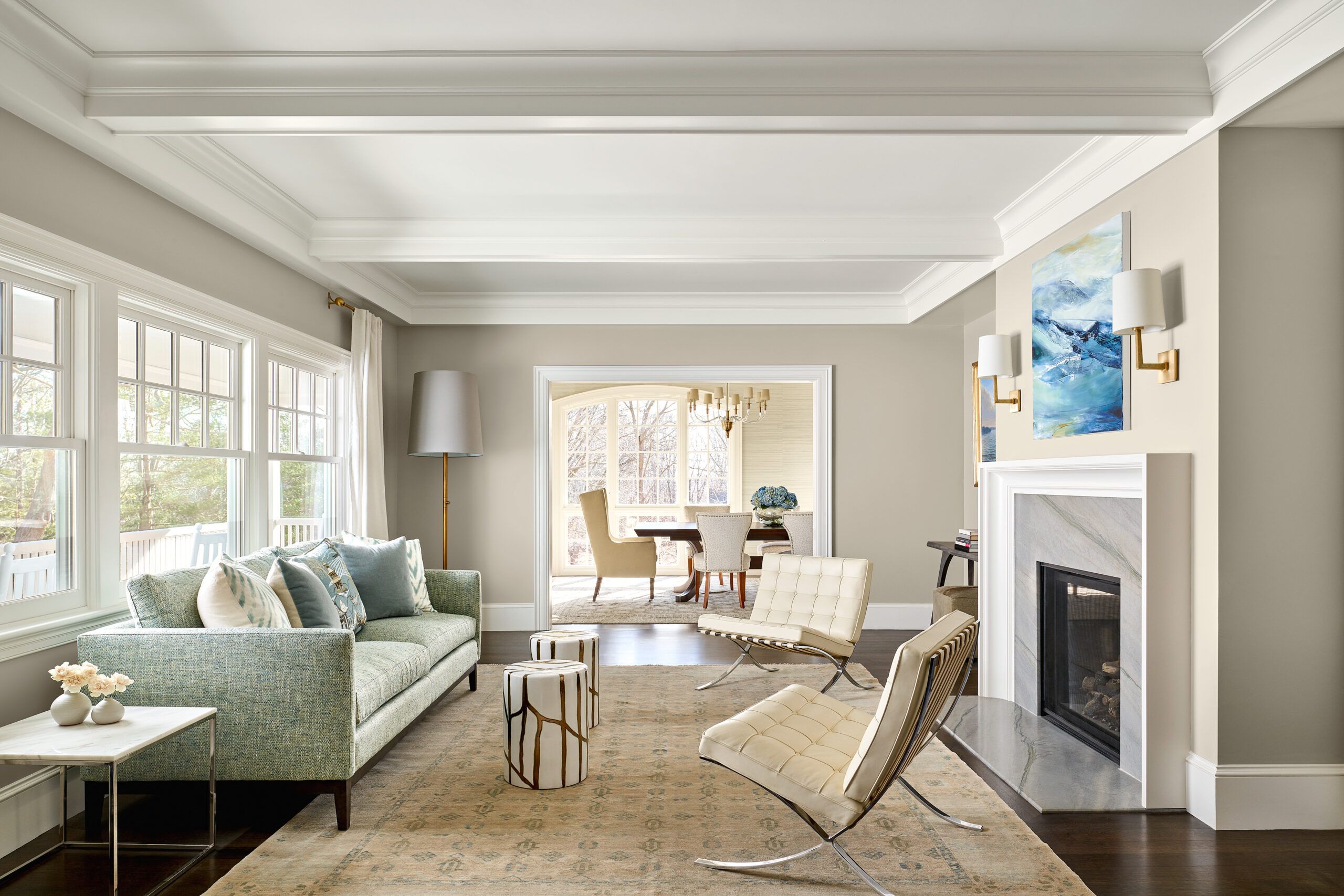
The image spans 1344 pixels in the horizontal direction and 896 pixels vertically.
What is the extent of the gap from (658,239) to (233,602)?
2.65 metres

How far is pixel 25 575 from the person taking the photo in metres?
2.75

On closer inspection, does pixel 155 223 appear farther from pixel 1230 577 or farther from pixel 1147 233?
pixel 1230 577

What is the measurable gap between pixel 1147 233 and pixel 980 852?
2.27 meters

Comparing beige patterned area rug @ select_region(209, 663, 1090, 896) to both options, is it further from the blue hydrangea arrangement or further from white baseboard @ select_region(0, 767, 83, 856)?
the blue hydrangea arrangement

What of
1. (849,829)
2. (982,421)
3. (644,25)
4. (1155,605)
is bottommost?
(849,829)

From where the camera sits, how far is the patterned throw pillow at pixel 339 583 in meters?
3.57

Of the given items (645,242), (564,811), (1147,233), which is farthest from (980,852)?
(645,242)

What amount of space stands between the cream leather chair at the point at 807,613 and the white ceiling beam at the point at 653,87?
91.6 inches

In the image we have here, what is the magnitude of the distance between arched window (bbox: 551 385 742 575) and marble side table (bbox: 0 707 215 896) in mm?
7112

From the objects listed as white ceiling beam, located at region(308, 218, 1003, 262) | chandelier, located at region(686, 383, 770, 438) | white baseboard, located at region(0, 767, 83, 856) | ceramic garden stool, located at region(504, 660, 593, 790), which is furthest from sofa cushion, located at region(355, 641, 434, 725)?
chandelier, located at region(686, 383, 770, 438)

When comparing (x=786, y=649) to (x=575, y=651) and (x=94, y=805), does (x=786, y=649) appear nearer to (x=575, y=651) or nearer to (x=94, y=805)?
(x=575, y=651)

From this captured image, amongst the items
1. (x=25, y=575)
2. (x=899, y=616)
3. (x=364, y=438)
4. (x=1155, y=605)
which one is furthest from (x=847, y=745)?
(x=899, y=616)

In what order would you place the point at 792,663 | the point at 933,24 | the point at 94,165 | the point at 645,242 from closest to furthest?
1. the point at 933,24
2. the point at 94,165
3. the point at 645,242
4. the point at 792,663

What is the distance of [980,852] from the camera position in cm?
251
